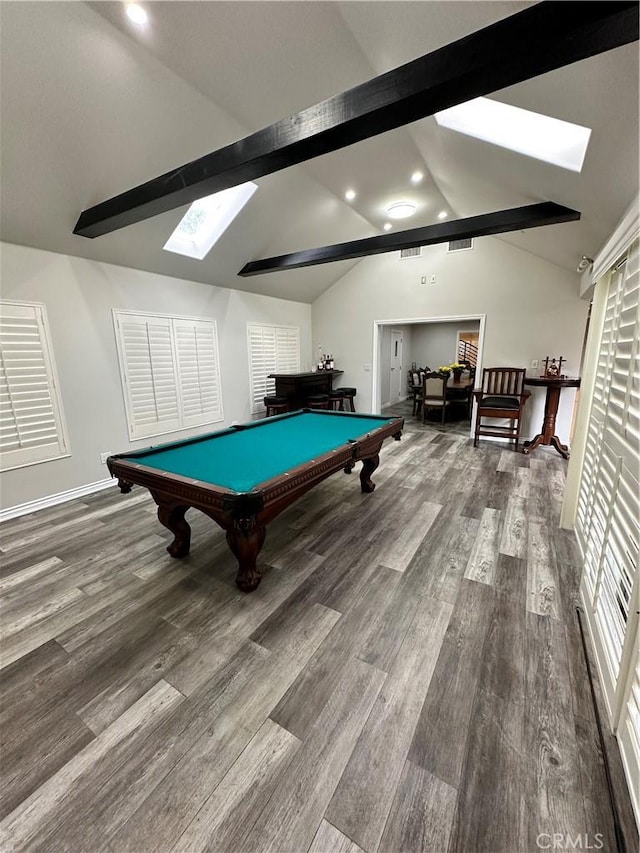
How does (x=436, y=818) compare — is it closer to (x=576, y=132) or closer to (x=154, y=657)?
(x=154, y=657)

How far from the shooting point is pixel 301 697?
1.52 meters

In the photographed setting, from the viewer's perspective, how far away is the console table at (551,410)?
15.2 ft

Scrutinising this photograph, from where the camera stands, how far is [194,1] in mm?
1708

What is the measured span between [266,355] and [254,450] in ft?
12.2

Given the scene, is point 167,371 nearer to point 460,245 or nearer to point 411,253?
point 411,253

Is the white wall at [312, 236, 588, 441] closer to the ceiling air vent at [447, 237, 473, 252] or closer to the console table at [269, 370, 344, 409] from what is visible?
the ceiling air vent at [447, 237, 473, 252]

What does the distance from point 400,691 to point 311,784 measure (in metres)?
0.52

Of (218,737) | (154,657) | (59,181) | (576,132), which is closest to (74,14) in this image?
(59,181)

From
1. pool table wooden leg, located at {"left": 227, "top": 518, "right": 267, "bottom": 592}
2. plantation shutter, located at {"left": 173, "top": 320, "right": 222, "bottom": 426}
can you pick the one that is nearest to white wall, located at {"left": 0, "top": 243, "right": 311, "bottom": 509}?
plantation shutter, located at {"left": 173, "top": 320, "right": 222, "bottom": 426}

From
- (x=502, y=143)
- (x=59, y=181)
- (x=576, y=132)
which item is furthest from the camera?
(x=59, y=181)

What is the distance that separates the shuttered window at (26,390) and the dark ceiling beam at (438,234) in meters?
2.76

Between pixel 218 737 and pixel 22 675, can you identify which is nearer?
pixel 218 737

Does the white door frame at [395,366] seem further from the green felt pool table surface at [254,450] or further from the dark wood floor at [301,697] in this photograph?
the dark wood floor at [301,697]

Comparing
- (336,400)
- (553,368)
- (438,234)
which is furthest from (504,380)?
(336,400)
